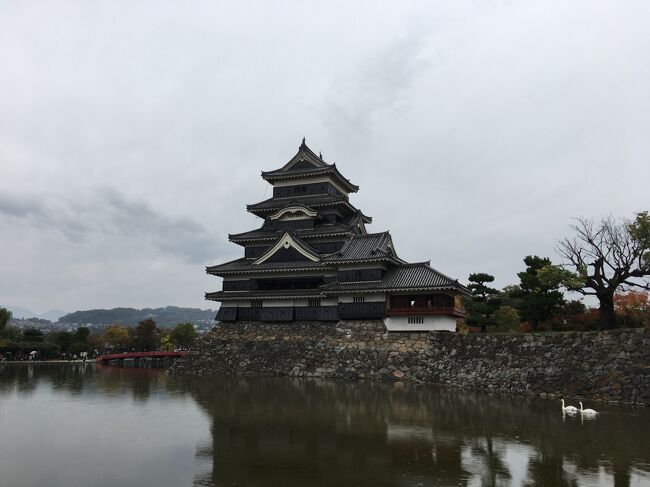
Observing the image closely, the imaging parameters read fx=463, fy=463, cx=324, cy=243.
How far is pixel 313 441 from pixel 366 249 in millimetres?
22150

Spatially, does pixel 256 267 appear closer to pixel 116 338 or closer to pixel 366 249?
pixel 366 249

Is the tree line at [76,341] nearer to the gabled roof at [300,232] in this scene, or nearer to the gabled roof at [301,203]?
the gabled roof at [300,232]

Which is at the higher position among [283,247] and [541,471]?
[283,247]

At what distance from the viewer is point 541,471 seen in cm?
967

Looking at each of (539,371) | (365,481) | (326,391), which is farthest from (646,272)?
(365,481)

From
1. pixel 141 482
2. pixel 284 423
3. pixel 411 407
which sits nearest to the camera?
pixel 141 482

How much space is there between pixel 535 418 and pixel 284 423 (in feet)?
29.2

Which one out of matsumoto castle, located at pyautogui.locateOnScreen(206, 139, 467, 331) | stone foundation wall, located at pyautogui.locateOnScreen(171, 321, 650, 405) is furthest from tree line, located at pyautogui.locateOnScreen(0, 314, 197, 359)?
stone foundation wall, located at pyautogui.locateOnScreen(171, 321, 650, 405)

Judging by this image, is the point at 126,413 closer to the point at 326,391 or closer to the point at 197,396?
the point at 197,396

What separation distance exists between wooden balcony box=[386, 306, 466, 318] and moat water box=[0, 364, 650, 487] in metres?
8.80

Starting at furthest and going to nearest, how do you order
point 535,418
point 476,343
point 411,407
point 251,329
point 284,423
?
point 251,329 < point 476,343 < point 411,407 < point 535,418 < point 284,423

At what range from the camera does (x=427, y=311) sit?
30.3m

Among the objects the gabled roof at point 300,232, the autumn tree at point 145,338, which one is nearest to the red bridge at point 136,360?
the autumn tree at point 145,338

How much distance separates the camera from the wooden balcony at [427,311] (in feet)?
98.2
